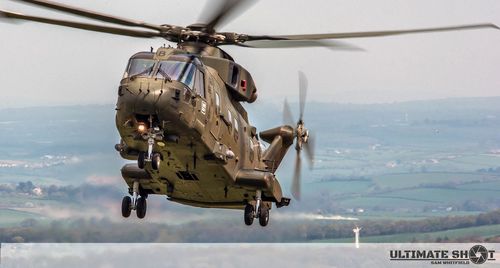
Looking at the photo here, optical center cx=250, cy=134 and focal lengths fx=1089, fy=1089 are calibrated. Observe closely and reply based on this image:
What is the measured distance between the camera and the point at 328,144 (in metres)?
54.7

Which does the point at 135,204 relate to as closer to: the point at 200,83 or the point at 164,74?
the point at 200,83

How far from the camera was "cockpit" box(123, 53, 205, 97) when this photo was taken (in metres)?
19.8

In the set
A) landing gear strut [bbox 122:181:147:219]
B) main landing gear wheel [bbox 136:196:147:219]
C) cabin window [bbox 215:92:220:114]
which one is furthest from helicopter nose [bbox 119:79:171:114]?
main landing gear wheel [bbox 136:196:147:219]

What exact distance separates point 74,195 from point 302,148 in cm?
1142

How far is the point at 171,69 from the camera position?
20.1 meters

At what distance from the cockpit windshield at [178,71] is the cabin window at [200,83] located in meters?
0.18

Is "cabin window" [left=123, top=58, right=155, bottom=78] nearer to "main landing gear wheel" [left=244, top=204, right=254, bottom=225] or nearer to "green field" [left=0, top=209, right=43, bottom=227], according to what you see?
"main landing gear wheel" [left=244, top=204, right=254, bottom=225]

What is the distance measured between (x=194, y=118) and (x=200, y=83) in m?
0.85
